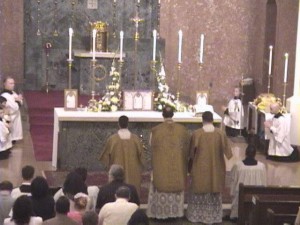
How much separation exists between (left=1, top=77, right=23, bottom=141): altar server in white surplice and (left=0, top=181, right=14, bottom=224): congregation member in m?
7.18

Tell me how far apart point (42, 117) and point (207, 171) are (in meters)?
7.65

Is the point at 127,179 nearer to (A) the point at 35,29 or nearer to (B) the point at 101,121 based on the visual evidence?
(B) the point at 101,121

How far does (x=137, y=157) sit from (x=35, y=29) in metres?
10.8

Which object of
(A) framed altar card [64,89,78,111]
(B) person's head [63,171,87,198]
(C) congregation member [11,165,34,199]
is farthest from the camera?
(A) framed altar card [64,89,78,111]

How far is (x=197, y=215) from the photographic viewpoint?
1109 cm

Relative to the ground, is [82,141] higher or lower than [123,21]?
lower

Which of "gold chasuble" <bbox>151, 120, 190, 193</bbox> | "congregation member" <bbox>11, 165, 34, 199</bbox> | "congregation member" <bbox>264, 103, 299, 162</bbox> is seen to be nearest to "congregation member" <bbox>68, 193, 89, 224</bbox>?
"congregation member" <bbox>11, 165, 34, 199</bbox>

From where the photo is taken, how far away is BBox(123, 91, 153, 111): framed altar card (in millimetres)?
13587

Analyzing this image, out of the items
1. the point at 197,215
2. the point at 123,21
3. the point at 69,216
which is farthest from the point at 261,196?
the point at 123,21

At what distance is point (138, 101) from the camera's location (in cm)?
1362

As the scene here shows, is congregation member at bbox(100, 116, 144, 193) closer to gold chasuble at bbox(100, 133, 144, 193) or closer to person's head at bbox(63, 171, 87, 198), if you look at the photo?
gold chasuble at bbox(100, 133, 144, 193)

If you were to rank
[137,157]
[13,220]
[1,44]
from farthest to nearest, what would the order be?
[1,44], [137,157], [13,220]

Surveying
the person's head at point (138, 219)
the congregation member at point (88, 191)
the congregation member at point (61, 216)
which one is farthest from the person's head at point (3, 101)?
the person's head at point (138, 219)

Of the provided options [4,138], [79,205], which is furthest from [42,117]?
[79,205]
